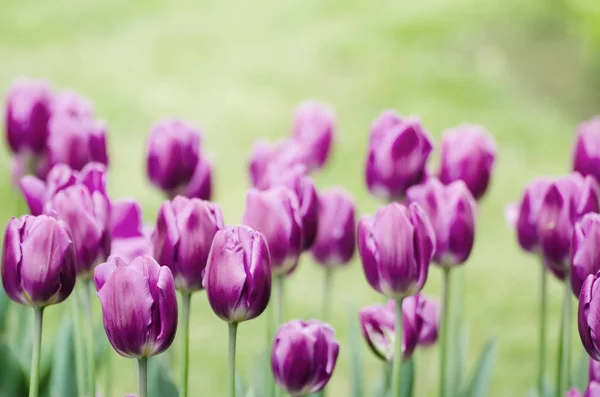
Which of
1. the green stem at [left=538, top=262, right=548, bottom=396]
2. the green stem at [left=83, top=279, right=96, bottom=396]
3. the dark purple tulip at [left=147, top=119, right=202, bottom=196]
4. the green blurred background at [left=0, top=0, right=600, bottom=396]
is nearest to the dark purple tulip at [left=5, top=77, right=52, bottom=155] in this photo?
the dark purple tulip at [left=147, top=119, right=202, bottom=196]

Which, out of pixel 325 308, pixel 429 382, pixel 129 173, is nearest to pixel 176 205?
pixel 325 308

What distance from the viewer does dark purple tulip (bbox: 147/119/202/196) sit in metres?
1.55

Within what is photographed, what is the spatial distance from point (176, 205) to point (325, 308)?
21.4 inches

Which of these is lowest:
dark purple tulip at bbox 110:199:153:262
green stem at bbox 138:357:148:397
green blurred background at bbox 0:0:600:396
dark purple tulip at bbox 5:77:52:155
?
green stem at bbox 138:357:148:397

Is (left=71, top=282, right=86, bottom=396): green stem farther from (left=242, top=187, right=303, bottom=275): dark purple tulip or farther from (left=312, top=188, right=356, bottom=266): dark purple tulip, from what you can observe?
(left=312, top=188, right=356, bottom=266): dark purple tulip

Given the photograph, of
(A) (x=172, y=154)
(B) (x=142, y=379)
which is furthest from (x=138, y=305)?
(A) (x=172, y=154)

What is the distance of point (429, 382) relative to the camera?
9.80 feet

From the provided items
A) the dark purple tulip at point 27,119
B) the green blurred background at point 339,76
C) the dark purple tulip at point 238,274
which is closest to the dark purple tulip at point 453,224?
the dark purple tulip at point 238,274

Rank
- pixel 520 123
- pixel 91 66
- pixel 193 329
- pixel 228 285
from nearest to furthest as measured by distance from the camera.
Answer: pixel 228 285, pixel 193 329, pixel 520 123, pixel 91 66

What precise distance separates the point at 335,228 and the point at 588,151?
0.41 m

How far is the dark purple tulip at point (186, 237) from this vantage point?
1112 mm

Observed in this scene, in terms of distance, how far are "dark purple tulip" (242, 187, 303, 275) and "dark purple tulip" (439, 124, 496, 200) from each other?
0.34 m

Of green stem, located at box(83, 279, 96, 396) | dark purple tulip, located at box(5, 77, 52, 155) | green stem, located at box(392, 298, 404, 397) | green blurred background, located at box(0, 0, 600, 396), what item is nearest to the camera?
green stem, located at box(392, 298, 404, 397)

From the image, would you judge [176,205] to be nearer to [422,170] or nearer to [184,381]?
[184,381]
